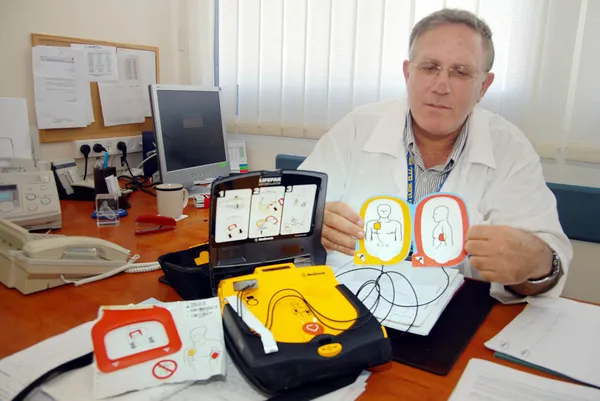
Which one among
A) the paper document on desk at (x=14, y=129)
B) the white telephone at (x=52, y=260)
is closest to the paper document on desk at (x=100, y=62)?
the paper document on desk at (x=14, y=129)

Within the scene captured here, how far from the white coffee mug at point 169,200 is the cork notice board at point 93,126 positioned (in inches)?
28.8

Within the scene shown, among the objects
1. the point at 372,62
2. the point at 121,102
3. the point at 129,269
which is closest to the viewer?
the point at 129,269

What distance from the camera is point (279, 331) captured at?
2.32ft

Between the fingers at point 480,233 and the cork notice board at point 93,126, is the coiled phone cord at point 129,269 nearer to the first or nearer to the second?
the fingers at point 480,233

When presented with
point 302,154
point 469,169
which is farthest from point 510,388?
point 302,154

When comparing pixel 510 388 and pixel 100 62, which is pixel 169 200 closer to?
pixel 100 62

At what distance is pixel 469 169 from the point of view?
1322 millimetres

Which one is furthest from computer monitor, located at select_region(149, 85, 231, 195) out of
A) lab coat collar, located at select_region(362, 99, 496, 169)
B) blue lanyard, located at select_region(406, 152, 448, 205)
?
blue lanyard, located at select_region(406, 152, 448, 205)

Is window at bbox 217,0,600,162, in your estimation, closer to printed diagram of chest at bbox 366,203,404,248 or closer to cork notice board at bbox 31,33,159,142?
cork notice board at bbox 31,33,159,142

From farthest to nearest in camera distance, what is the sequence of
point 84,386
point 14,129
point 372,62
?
1. point 372,62
2. point 14,129
3. point 84,386

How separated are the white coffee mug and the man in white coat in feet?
1.59

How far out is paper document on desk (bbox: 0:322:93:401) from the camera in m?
0.67

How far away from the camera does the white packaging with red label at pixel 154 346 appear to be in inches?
25.6

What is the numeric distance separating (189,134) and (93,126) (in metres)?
0.51
